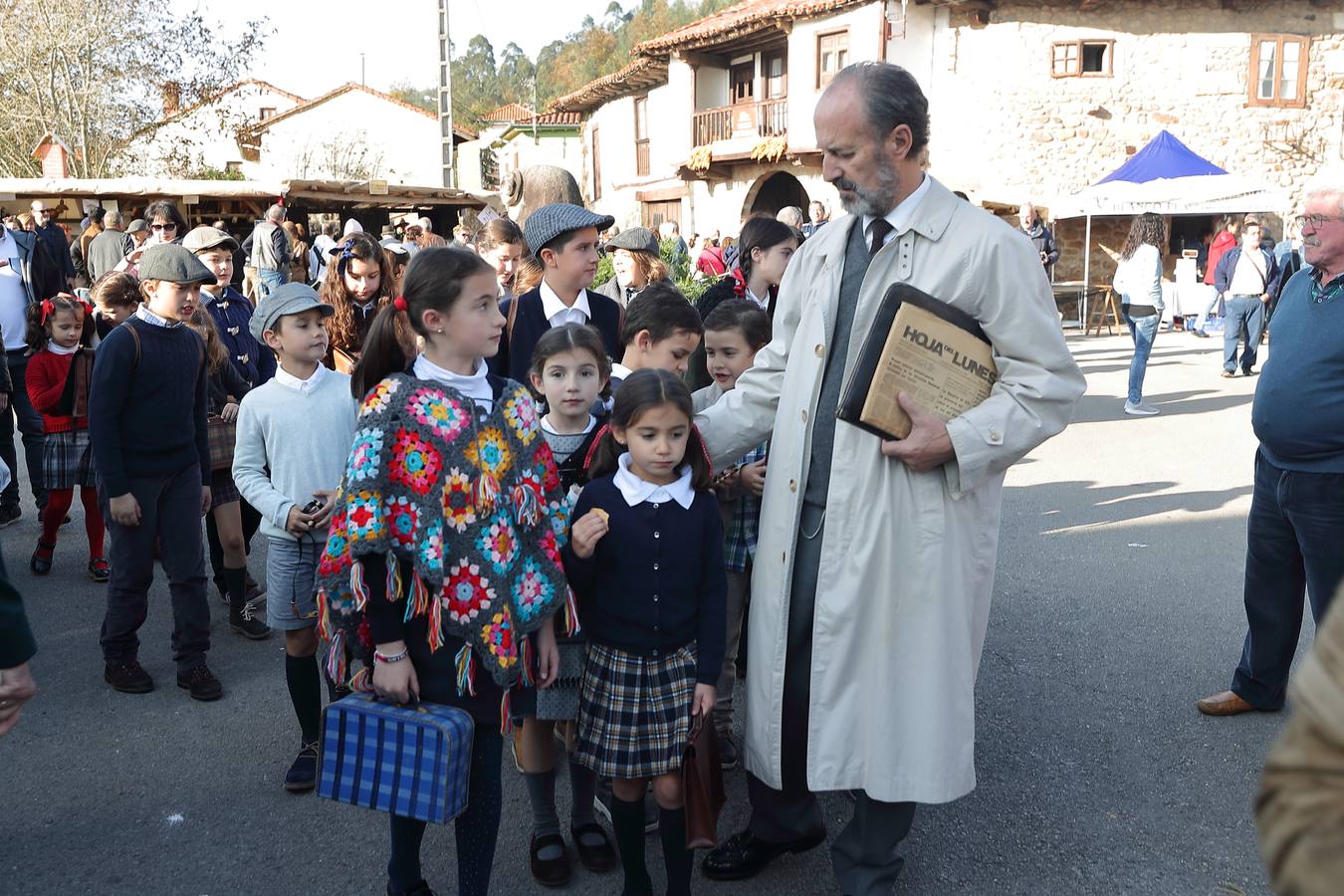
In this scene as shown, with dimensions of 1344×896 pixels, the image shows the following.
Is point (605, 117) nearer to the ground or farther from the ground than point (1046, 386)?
farther from the ground

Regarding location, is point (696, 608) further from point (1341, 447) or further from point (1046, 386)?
point (1341, 447)

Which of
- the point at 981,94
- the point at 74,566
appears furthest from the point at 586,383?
the point at 981,94

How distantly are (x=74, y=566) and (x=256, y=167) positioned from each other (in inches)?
1648

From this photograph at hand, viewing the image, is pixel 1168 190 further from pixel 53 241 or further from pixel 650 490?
pixel 650 490

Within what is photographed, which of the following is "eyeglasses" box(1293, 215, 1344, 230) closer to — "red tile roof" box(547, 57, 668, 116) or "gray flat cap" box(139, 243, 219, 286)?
"gray flat cap" box(139, 243, 219, 286)

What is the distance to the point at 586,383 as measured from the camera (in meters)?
3.26

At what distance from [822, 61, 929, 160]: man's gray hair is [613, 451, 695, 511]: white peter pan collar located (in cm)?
107

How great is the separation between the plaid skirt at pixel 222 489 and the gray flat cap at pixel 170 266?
1182 millimetres

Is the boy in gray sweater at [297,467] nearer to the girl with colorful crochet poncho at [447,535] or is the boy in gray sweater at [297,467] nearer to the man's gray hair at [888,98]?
the girl with colorful crochet poncho at [447,535]

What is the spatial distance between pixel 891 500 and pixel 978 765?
164 centimetres

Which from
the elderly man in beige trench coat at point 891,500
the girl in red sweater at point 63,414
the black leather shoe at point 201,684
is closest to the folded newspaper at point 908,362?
the elderly man in beige trench coat at point 891,500

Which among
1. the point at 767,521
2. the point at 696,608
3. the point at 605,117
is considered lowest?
the point at 696,608

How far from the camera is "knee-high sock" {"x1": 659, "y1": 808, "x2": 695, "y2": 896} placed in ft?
9.34

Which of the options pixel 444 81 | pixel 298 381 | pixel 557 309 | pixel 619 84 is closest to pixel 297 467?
pixel 298 381
